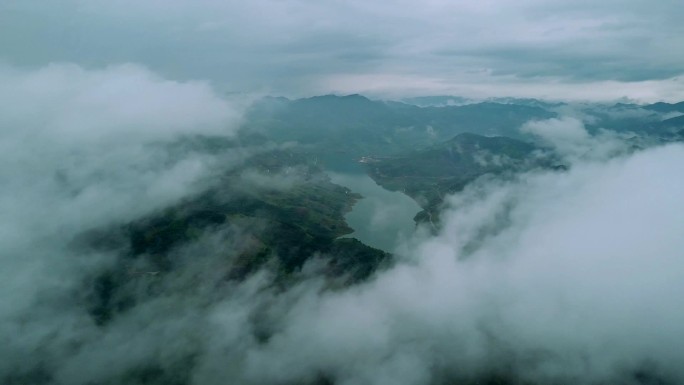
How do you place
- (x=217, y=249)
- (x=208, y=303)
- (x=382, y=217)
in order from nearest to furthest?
(x=208, y=303)
(x=217, y=249)
(x=382, y=217)

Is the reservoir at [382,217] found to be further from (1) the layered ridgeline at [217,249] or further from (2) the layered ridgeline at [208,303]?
(2) the layered ridgeline at [208,303]

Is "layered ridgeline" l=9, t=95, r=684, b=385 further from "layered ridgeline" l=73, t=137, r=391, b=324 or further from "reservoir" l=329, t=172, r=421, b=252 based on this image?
"reservoir" l=329, t=172, r=421, b=252

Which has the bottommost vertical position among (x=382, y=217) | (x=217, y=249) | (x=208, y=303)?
(x=382, y=217)

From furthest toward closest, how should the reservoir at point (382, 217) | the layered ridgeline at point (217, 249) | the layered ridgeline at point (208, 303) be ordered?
the reservoir at point (382, 217) < the layered ridgeline at point (217, 249) < the layered ridgeline at point (208, 303)

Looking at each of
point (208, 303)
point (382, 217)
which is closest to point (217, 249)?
point (208, 303)

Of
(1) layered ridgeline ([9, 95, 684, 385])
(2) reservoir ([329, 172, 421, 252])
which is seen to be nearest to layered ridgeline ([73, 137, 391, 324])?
(1) layered ridgeline ([9, 95, 684, 385])

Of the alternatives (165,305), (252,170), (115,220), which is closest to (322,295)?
(165,305)

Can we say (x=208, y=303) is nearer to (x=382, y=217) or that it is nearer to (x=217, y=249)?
(x=217, y=249)

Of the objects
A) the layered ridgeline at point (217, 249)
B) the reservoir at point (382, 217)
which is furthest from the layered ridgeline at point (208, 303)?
the reservoir at point (382, 217)

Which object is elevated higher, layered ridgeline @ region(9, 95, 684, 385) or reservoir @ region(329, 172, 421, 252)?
layered ridgeline @ region(9, 95, 684, 385)

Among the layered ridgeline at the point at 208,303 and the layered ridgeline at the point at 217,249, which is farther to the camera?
the layered ridgeline at the point at 217,249

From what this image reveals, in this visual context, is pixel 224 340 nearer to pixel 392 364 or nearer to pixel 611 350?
pixel 392 364
